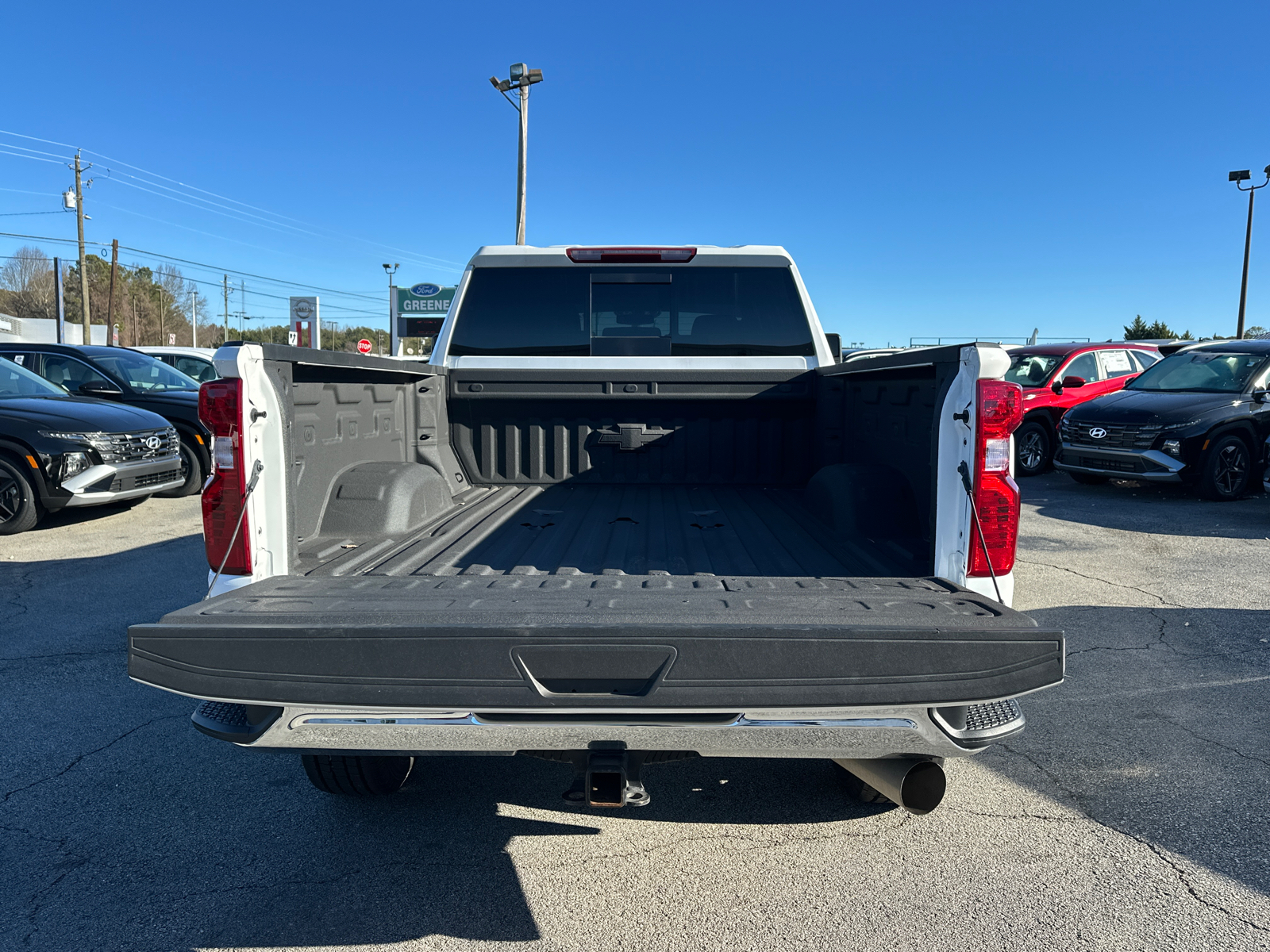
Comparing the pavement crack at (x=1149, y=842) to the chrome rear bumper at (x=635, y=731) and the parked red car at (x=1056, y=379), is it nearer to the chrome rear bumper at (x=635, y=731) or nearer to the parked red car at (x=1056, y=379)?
the chrome rear bumper at (x=635, y=731)

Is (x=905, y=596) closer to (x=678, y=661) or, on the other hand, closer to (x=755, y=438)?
(x=678, y=661)

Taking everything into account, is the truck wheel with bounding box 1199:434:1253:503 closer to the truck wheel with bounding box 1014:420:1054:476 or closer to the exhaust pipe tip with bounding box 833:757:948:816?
the truck wheel with bounding box 1014:420:1054:476

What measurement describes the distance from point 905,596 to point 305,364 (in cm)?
216

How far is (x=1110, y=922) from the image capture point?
8.09 ft

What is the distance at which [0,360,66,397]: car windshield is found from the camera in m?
8.88

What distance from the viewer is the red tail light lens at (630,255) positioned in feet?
15.6

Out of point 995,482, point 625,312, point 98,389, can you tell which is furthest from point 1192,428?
point 98,389

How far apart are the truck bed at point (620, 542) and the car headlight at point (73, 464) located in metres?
5.88

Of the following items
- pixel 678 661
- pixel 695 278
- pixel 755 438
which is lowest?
pixel 678 661

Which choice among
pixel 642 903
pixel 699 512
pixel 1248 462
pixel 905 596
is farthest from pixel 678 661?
pixel 1248 462

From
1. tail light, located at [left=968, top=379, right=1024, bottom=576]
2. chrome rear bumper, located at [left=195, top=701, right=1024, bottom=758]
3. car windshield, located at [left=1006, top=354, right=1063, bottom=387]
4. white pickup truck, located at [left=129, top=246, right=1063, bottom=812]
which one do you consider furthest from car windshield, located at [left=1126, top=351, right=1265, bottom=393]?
chrome rear bumper, located at [left=195, top=701, right=1024, bottom=758]

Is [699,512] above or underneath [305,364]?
underneath

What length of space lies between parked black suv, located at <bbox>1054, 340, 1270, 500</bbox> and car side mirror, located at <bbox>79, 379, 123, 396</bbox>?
42.3 feet

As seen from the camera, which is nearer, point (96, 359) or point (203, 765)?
point (203, 765)
